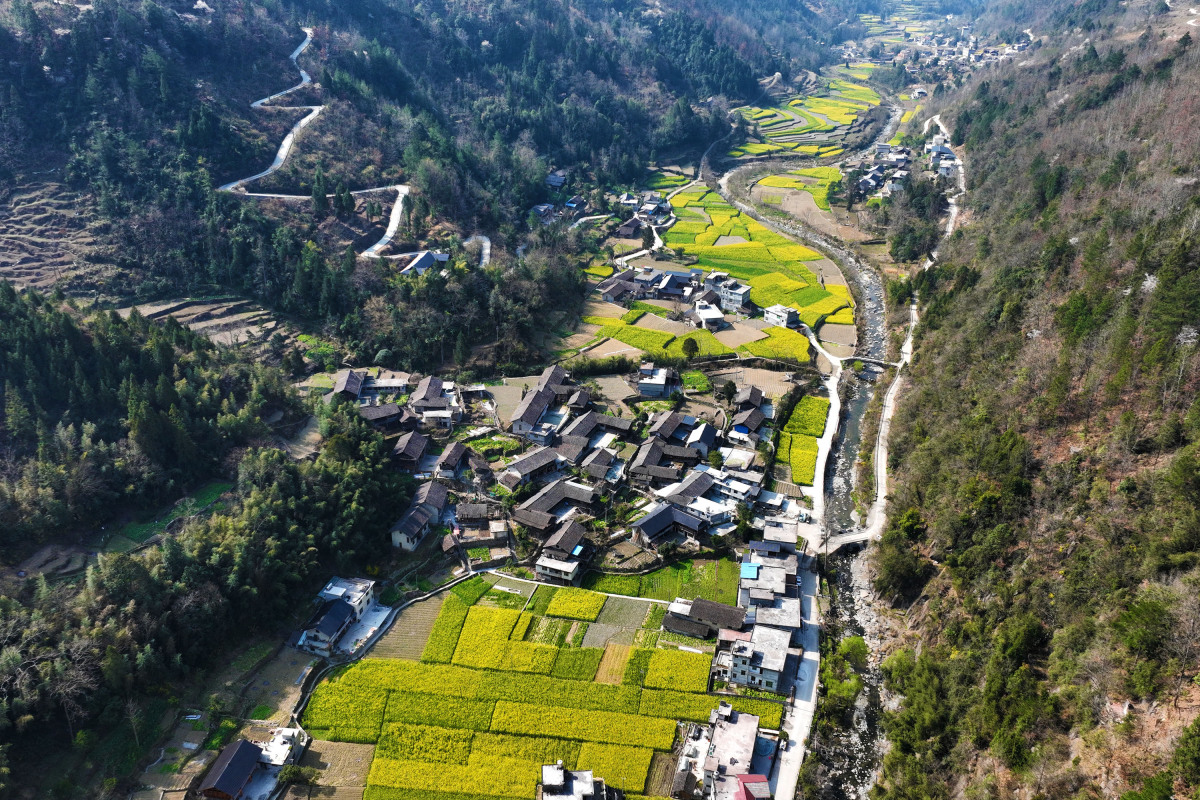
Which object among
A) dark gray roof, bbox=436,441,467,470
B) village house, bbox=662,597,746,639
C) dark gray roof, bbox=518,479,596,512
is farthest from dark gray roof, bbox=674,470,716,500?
dark gray roof, bbox=436,441,467,470

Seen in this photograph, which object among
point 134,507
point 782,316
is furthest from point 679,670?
point 782,316

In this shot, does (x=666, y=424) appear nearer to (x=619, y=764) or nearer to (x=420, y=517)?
(x=420, y=517)

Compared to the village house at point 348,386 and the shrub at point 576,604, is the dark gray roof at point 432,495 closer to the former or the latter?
the shrub at point 576,604

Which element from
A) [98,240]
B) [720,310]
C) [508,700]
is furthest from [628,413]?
[98,240]

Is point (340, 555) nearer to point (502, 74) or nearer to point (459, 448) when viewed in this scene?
point (459, 448)

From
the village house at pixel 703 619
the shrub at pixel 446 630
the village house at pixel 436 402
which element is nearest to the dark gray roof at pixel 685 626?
the village house at pixel 703 619
